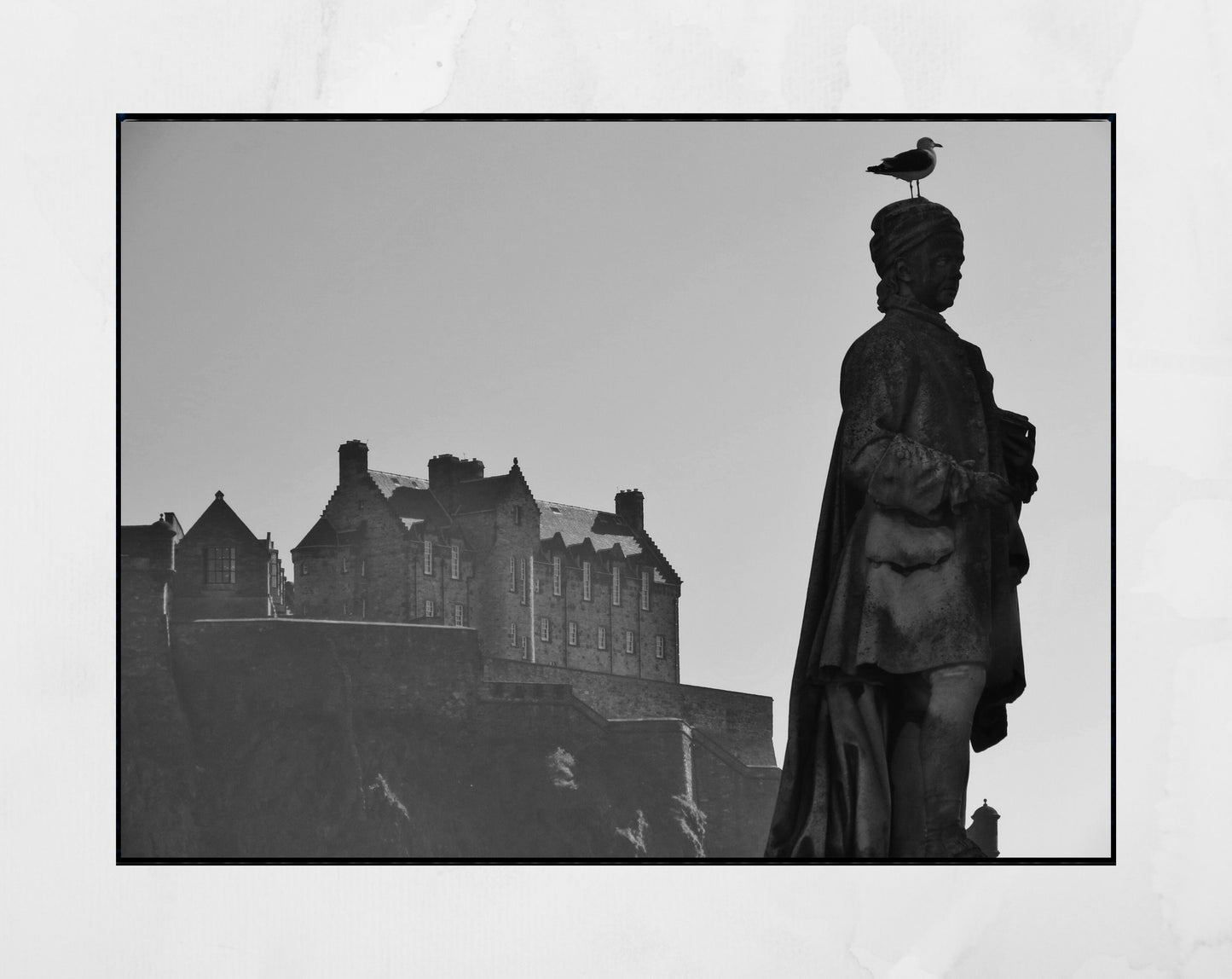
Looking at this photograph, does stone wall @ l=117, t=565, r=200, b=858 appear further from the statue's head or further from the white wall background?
the statue's head

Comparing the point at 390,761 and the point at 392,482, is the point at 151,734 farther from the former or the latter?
the point at 392,482

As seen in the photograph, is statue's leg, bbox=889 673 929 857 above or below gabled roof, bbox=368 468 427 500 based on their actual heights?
below

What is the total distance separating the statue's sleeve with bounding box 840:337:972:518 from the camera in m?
7.05

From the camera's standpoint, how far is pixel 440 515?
7.45 m

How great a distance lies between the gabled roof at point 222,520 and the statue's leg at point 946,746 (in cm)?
202

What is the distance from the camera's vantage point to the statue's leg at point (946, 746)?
704 centimetres

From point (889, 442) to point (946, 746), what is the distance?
0.86m

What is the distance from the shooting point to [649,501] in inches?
296

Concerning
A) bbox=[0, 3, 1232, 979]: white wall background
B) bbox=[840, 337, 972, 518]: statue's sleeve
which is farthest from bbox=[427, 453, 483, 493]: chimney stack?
bbox=[840, 337, 972, 518]: statue's sleeve

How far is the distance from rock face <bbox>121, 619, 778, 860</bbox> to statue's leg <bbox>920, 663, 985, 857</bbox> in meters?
0.49

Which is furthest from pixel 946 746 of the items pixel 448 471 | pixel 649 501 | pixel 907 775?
pixel 448 471
